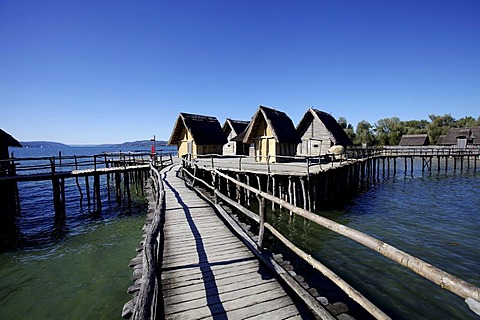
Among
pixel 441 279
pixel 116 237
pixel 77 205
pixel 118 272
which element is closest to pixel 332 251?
pixel 118 272

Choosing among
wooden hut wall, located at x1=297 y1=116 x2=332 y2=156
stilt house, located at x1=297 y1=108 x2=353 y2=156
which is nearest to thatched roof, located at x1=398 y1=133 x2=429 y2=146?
stilt house, located at x1=297 y1=108 x2=353 y2=156

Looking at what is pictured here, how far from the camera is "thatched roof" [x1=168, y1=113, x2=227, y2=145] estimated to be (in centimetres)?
2673

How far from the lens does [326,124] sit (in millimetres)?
27047

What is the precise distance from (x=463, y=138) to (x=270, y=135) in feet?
156

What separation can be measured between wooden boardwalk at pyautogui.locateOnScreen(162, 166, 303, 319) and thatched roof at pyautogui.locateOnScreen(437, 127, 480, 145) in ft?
196

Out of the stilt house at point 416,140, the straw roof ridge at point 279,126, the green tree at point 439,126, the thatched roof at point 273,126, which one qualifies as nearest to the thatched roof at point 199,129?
the thatched roof at point 273,126

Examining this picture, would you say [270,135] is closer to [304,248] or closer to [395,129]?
[304,248]

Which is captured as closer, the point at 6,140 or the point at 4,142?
the point at 4,142

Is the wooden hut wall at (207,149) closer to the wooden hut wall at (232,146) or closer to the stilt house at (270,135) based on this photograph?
the wooden hut wall at (232,146)

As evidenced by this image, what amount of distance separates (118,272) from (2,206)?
14.8 meters

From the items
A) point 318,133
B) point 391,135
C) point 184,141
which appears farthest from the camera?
point 391,135

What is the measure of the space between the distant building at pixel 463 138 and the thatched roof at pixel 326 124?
116 ft

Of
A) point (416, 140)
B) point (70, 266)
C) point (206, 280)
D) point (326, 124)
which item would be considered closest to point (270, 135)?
point (326, 124)

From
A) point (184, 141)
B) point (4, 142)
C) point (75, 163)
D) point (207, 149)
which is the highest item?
point (4, 142)
